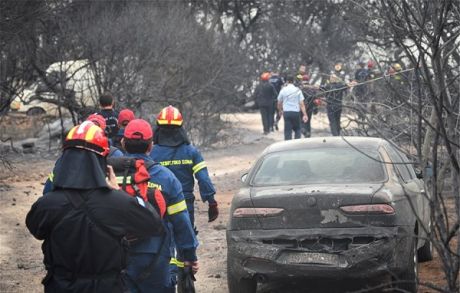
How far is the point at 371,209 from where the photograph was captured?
6.95 m

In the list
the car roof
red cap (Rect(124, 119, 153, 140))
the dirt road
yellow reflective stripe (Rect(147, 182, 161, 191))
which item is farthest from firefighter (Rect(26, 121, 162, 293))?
the dirt road

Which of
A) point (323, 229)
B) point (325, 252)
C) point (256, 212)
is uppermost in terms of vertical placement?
point (256, 212)

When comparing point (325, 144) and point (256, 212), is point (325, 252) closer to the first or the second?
point (256, 212)

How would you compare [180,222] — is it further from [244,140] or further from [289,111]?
[244,140]

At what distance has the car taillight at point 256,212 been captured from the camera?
712cm

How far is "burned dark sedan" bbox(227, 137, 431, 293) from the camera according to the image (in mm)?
6895

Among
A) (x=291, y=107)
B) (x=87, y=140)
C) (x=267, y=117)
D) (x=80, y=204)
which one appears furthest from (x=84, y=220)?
(x=267, y=117)

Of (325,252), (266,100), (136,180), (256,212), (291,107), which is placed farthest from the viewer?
(266,100)

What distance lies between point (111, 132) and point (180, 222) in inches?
240

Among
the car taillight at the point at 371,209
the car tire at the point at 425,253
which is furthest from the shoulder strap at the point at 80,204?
the car tire at the point at 425,253

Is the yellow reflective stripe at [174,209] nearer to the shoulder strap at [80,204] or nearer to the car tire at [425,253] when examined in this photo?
the shoulder strap at [80,204]

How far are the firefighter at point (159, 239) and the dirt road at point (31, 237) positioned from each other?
2692 millimetres

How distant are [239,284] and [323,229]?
941 mm

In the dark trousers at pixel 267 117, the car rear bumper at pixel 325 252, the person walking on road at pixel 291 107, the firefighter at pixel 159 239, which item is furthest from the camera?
the dark trousers at pixel 267 117
